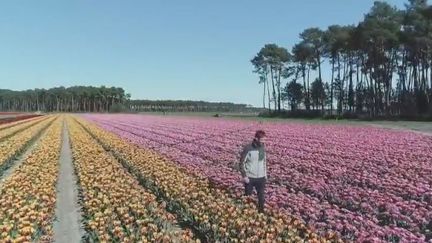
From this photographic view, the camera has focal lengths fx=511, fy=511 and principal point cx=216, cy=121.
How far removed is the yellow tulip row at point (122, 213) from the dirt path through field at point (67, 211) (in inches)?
11.3

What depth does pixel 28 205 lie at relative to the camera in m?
9.61

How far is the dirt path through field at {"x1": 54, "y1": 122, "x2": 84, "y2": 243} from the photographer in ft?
30.6

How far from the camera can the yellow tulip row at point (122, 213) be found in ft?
24.1

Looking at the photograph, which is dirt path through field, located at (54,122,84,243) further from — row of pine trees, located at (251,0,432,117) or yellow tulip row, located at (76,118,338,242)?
row of pine trees, located at (251,0,432,117)

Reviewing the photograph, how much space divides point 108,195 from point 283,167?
6989 millimetres

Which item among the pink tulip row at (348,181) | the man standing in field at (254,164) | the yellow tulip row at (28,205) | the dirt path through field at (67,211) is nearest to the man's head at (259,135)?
the man standing in field at (254,164)

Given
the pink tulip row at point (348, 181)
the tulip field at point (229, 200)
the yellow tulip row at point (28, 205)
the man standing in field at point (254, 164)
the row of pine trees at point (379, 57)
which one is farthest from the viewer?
the row of pine trees at point (379, 57)

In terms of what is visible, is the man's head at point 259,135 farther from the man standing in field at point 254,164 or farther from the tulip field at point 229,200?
the tulip field at point 229,200

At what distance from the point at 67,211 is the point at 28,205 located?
191 centimetres

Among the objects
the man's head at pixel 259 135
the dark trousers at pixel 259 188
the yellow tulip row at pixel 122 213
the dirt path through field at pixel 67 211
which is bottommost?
the dirt path through field at pixel 67 211

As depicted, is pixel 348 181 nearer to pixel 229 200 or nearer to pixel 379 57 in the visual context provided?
pixel 229 200

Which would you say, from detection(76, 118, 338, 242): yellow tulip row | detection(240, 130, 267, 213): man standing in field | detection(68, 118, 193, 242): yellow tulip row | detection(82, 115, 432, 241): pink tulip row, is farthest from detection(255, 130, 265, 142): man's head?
detection(68, 118, 193, 242): yellow tulip row

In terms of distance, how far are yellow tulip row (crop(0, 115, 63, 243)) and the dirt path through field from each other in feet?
0.94

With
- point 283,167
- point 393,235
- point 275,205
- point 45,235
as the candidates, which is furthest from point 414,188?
point 45,235
